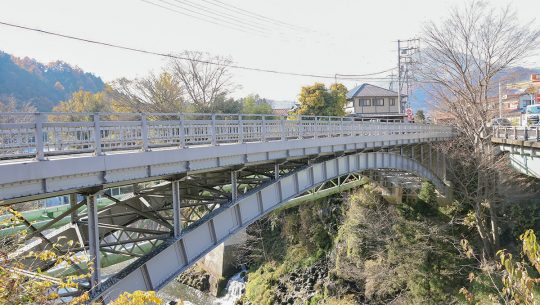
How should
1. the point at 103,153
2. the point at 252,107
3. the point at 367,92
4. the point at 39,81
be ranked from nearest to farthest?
the point at 103,153
the point at 252,107
the point at 367,92
the point at 39,81

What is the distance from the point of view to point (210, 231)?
31.0ft

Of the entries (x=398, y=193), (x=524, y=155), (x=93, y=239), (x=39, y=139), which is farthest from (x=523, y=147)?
(x=39, y=139)

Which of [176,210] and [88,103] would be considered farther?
[88,103]

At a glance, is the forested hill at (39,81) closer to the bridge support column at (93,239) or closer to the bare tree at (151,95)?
the bare tree at (151,95)

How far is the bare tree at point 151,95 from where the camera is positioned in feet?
108

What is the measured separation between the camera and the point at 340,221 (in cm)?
2525

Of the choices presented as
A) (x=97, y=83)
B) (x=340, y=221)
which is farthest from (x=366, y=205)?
(x=97, y=83)

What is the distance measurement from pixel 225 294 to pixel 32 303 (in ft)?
72.9

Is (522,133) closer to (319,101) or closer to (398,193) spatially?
(398,193)

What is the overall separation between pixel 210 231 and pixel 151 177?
90.2 inches

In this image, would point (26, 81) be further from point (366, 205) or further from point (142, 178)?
point (142, 178)

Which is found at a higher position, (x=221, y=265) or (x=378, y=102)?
(x=378, y=102)

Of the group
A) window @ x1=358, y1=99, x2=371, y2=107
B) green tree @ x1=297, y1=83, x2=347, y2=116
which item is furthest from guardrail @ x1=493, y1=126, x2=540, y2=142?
window @ x1=358, y1=99, x2=371, y2=107

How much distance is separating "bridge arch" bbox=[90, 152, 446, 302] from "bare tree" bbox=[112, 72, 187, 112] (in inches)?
800
